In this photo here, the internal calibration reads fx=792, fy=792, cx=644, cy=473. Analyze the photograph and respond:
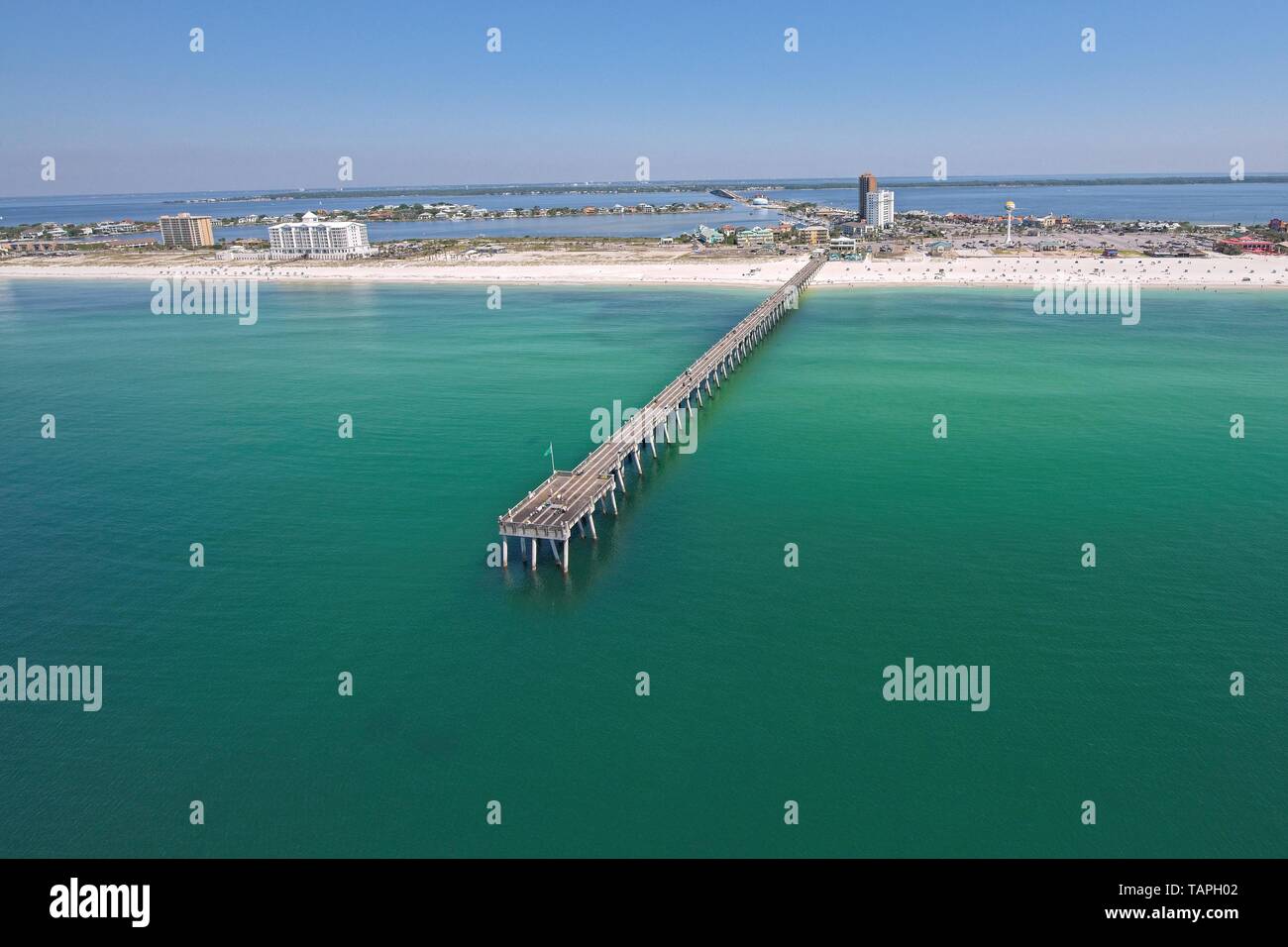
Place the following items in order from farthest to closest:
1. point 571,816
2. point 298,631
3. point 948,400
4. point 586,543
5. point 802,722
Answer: point 948,400 → point 586,543 → point 298,631 → point 802,722 → point 571,816

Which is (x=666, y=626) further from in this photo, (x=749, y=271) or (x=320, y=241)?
(x=320, y=241)

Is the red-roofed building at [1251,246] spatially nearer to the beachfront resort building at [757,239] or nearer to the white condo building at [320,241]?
the beachfront resort building at [757,239]

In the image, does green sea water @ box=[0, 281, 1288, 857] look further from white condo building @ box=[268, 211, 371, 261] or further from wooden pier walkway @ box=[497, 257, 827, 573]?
white condo building @ box=[268, 211, 371, 261]

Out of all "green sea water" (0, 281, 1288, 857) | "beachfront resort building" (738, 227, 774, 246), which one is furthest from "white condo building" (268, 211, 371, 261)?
"green sea water" (0, 281, 1288, 857)

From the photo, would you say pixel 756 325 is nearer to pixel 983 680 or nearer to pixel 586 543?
pixel 586 543

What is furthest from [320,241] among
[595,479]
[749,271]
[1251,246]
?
[1251,246]

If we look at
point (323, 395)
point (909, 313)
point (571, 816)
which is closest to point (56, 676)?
point (571, 816)
